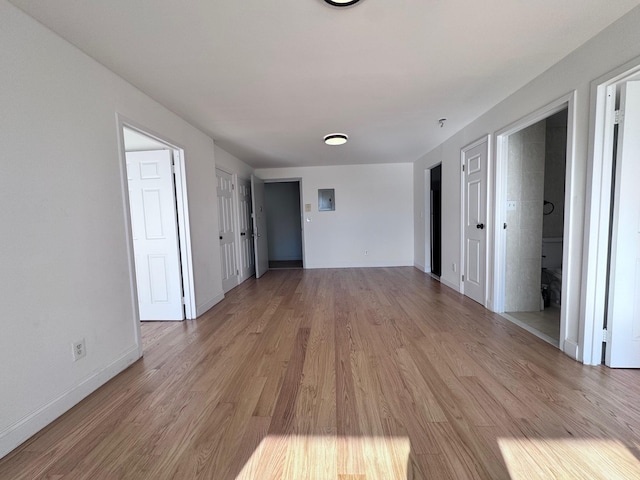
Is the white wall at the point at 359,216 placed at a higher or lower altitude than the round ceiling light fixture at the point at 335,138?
lower

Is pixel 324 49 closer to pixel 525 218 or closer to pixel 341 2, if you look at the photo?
pixel 341 2

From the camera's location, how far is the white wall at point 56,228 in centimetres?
145

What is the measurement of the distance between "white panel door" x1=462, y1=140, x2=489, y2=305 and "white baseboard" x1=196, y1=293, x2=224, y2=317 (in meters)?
3.45

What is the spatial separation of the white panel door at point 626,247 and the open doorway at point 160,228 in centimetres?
378

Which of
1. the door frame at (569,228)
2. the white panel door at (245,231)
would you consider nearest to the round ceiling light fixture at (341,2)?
the door frame at (569,228)

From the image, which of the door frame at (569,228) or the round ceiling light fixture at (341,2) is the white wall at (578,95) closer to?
the door frame at (569,228)

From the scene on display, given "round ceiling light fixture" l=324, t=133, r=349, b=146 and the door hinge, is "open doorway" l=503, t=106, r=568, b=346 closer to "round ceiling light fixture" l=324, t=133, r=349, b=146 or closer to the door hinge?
the door hinge

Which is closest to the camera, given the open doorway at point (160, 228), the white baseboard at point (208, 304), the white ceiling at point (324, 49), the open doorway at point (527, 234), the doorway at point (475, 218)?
the white ceiling at point (324, 49)

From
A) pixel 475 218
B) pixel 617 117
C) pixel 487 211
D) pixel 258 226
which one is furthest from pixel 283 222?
pixel 617 117

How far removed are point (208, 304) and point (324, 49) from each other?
314 centimetres

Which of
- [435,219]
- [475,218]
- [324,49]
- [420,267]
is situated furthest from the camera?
[420,267]

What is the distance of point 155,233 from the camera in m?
3.23

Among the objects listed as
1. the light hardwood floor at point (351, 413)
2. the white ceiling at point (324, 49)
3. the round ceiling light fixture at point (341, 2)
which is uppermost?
the white ceiling at point (324, 49)

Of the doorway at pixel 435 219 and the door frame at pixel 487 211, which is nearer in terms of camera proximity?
the door frame at pixel 487 211
